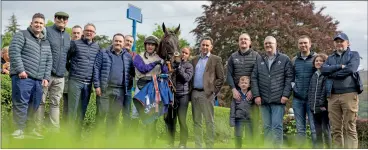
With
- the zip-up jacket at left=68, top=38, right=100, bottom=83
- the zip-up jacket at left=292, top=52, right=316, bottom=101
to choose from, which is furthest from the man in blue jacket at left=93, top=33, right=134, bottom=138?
the zip-up jacket at left=292, top=52, right=316, bottom=101

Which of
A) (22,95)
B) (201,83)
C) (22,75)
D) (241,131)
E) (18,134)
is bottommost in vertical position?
(241,131)

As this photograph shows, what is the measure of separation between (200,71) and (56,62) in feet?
7.26

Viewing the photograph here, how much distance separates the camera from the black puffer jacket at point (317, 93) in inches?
279

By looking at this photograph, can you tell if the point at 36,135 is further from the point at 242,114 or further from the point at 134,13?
the point at 134,13

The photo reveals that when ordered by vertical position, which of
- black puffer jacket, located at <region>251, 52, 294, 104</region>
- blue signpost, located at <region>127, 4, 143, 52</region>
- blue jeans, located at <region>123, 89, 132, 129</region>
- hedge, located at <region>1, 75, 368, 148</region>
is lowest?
hedge, located at <region>1, 75, 368, 148</region>

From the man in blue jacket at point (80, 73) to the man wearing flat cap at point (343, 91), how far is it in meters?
3.55

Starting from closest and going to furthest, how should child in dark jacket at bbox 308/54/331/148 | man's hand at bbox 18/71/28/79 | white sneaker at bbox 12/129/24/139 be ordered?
white sneaker at bbox 12/129/24/139 → man's hand at bbox 18/71/28/79 → child in dark jacket at bbox 308/54/331/148

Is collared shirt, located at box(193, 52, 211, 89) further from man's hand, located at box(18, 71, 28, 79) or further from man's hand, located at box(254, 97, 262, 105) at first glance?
man's hand, located at box(18, 71, 28, 79)

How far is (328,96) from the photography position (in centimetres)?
700

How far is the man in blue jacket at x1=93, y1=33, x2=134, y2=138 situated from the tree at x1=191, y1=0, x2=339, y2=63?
1533 cm

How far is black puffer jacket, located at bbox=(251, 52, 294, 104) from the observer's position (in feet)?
23.2

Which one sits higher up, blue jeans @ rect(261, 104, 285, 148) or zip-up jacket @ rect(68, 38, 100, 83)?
zip-up jacket @ rect(68, 38, 100, 83)

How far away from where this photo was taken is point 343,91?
22.5 ft

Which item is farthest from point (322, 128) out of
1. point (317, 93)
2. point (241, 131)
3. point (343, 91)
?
point (241, 131)
